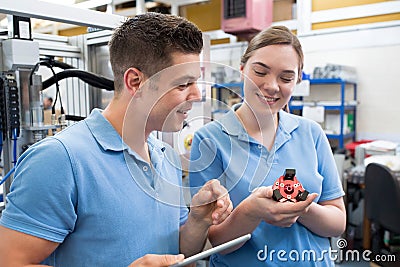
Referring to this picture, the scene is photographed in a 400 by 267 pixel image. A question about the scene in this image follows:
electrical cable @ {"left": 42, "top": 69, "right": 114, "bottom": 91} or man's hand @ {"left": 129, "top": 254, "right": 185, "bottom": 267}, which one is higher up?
electrical cable @ {"left": 42, "top": 69, "right": 114, "bottom": 91}

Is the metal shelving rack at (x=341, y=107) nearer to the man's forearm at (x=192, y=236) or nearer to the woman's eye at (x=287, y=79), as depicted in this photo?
the woman's eye at (x=287, y=79)

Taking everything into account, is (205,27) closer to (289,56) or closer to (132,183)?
(289,56)

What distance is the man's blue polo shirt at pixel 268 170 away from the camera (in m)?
0.89

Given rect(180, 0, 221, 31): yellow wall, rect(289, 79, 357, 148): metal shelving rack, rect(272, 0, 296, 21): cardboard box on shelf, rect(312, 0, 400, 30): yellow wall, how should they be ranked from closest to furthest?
rect(289, 79, 357, 148): metal shelving rack
rect(312, 0, 400, 30): yellow wall
rect(272, 0, 296, 21): cardboard box on shelf
rect(180, 0, 221, 31): yellow wall

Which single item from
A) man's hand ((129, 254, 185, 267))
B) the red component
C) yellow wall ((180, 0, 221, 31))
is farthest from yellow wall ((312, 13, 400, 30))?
man's hand ((129, 254, 185, 267))

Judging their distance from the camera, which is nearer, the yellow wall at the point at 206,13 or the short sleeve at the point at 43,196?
the short sleeve at the point at 43,196

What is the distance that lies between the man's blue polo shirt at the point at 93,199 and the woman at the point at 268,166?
0.13m

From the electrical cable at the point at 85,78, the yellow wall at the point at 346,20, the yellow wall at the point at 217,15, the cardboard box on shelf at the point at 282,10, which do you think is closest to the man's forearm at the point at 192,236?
the electrical cable at the point at 85,78

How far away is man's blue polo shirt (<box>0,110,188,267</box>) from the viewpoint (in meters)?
0.64

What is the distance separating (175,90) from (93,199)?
27 cm

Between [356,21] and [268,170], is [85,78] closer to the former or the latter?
[268,170]

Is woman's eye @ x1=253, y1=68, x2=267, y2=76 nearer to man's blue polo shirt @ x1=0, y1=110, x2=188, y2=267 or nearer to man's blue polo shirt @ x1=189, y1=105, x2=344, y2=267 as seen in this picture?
man's blue polo shirt @ x1=189, y1=105, x2=344, y2=267

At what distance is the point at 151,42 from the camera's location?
28.7 inches

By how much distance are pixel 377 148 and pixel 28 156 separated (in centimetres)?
309
